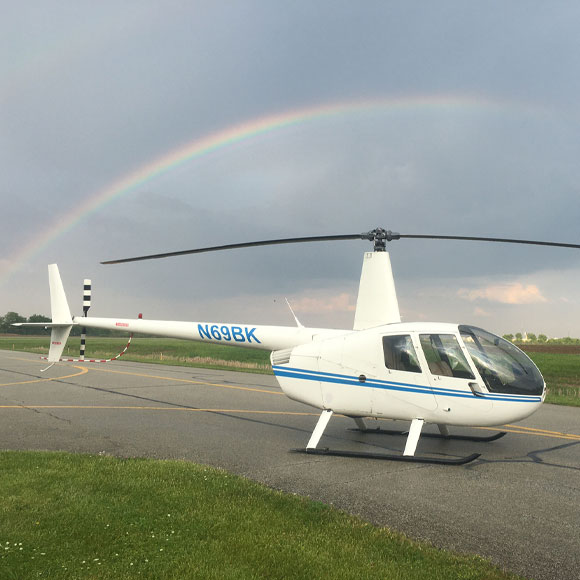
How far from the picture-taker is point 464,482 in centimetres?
680

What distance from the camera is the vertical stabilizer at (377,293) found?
8.73 meters

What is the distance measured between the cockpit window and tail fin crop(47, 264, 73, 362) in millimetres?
11540

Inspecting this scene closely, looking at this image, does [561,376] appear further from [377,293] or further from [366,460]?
[366,460]

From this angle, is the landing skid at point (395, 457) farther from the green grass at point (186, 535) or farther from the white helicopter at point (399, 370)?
the green grass at point (186, 535)

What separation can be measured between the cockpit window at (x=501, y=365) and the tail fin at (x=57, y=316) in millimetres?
11540

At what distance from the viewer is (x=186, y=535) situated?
4.64 metres

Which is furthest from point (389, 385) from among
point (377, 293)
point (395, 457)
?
point (377, 293)

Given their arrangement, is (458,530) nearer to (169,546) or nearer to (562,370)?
(169,546)

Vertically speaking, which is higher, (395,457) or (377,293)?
(377,293)

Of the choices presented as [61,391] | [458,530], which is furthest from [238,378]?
[458,530]

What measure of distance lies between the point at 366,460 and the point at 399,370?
1.56 meters

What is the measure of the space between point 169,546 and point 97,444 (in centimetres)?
504

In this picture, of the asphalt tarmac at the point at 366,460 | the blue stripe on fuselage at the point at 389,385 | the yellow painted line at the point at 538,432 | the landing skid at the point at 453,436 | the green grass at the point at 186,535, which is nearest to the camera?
the green grass at the point at 186,535

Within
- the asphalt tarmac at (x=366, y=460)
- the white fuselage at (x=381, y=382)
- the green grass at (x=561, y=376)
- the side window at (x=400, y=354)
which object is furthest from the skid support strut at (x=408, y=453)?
the green grass at (x=561, y=376)
